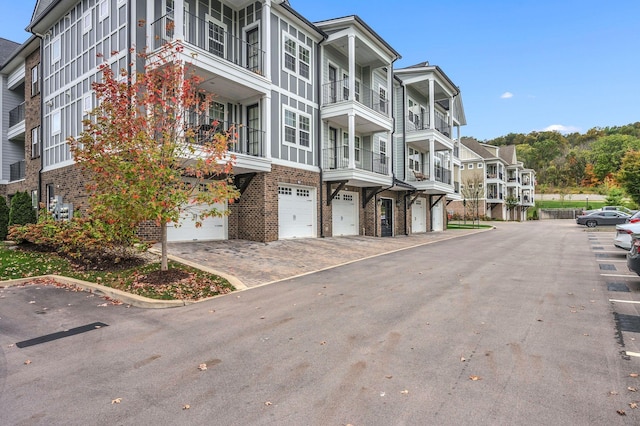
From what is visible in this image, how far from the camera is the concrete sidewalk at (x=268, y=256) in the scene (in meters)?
10.1

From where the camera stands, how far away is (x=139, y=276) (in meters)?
8.71

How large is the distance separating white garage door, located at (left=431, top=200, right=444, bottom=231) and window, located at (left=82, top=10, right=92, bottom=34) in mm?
25063

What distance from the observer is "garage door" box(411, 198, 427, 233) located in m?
27.2

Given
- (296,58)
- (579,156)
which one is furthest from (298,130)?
(579,156)

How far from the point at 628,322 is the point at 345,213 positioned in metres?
15.0

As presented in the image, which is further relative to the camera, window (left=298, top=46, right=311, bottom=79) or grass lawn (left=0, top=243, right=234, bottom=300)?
window (left=298, top=46, right=311, bottom=79)

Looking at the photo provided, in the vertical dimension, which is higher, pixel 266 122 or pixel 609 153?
pixel 609 153

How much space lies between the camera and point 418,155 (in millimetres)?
28000

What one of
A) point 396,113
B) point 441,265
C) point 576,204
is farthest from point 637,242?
point 576,204

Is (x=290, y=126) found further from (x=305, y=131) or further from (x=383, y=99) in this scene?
(x=383, y=99)

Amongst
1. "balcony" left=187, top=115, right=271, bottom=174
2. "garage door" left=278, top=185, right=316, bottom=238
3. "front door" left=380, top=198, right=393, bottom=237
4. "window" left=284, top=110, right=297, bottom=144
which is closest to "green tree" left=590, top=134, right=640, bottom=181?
"front door" left=380, top=198, right=393, bottom=237

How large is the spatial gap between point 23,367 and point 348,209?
1696cm

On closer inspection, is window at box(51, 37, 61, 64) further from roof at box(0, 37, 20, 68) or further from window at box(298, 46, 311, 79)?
window at box(298, 46, 311, 79)

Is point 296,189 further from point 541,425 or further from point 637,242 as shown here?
point 541,425
